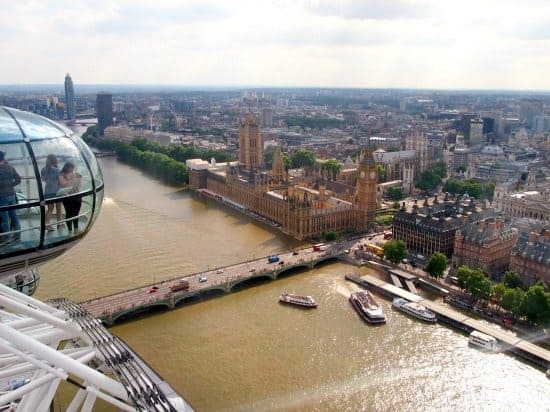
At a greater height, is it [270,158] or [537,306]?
[270,158]

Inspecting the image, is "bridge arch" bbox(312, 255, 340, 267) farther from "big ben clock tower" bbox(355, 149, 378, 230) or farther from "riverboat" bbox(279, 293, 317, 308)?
"big ben clock tower" bbox(355, 149, 378, 230)

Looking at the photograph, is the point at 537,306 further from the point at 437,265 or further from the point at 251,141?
the point at 251,141

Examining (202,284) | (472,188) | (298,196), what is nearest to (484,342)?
(202,284)

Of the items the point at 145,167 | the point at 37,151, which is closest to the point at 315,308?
the point at 37,151

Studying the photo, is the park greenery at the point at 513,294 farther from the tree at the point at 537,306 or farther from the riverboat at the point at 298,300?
the riverboat at the point at 298,300

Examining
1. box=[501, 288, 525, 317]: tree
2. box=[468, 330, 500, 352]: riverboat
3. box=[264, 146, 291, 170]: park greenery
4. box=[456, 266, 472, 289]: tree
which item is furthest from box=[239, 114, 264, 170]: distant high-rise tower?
box=[468, 330, 500, 352]: riverboat

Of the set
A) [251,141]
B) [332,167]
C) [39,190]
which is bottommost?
[332,167]
